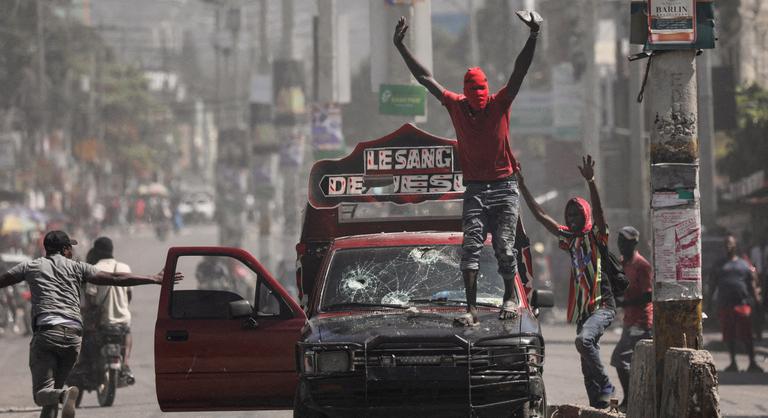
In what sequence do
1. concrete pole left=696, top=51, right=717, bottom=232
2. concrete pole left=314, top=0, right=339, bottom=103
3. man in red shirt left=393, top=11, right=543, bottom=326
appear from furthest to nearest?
concrete pole left=314, top=0, right=339, bottom=103, concrete pole left=696, top=51, right=717, bottom=232, man in red shirt left=393, top=11, right=543, bottom=326

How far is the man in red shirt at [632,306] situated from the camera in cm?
1295

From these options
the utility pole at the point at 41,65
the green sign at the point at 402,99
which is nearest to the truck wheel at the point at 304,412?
the green sign at the point at 402,99

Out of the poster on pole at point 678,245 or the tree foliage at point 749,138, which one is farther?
the tree foliage at point 749,138

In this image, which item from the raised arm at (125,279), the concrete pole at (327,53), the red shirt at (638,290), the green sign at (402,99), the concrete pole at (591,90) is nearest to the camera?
the raised arm at (125,279)

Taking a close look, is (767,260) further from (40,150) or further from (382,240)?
(40,150)

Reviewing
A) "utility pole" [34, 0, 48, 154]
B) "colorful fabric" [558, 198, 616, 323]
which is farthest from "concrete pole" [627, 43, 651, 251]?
"utility pole" [34, 0, 48, 154]

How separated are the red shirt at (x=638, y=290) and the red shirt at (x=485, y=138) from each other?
2993mm

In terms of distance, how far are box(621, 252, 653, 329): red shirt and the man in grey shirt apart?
13.6 ft

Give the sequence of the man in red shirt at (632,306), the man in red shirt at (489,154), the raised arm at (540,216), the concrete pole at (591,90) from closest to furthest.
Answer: the man in red shirt at (489,154)
the raised arm at (540,216)
the man in red shirt at (632,306)
the concrete pole at (591,90)

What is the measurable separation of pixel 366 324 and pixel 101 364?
272 inches

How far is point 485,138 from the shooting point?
10539mm

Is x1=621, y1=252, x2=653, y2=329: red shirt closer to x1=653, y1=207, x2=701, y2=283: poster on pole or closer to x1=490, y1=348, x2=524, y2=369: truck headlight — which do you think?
x1=653, y1=207, x2=701, y2=283: poster on pole

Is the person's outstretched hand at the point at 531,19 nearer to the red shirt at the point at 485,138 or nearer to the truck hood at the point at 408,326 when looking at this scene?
the red shirt at the point at 485,138

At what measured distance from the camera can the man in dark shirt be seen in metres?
19.9
